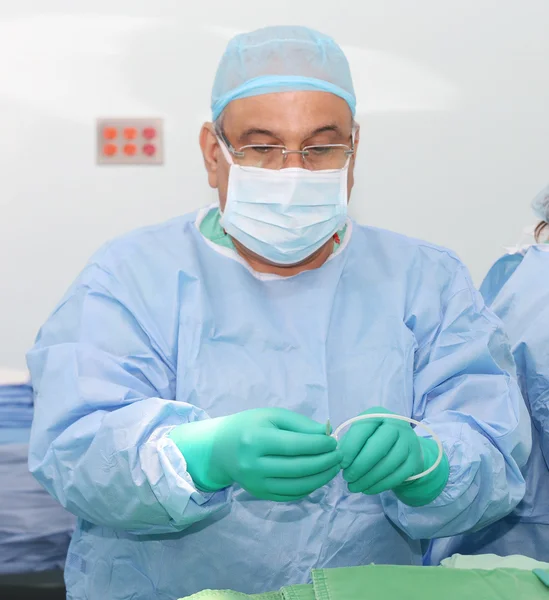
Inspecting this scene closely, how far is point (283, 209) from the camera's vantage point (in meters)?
1.47

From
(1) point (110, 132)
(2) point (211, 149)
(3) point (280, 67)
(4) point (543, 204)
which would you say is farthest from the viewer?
(1) point (110, 132)

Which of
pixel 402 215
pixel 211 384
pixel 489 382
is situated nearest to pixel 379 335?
pixel 489 382

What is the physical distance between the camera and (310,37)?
1.54 meters

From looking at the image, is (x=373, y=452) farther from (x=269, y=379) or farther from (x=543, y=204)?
(x=543, y=204)

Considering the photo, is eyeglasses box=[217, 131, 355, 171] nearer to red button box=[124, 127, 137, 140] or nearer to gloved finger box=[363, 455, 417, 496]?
gloved finger box=[363, 455, 417, 496]

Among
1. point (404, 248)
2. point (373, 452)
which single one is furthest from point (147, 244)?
point (373, 452)

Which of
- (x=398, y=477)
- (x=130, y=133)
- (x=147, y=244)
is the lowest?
(x=398, y=477)

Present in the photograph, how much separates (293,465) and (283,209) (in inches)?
19.6

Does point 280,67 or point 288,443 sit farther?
point 280,67

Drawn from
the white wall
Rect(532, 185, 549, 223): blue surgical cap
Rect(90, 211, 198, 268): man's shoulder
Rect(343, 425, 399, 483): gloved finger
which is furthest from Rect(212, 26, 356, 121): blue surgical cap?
the white wall

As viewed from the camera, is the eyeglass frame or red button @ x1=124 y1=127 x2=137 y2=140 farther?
red button @ x1=124 y1=127 x2=137 y2=140

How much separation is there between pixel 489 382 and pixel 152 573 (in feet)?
2.01

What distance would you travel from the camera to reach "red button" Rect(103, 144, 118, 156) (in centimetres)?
254

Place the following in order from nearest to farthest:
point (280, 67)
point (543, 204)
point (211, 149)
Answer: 1. point (280, 67)
2. point (211, 149)
3. point (543, 204)
